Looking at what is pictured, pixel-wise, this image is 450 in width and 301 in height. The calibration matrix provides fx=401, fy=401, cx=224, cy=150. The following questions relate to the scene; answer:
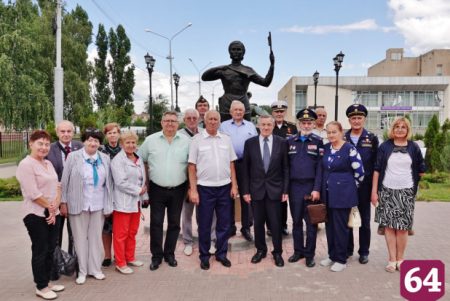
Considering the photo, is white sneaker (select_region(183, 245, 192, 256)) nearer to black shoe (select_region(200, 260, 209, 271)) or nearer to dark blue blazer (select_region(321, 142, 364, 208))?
black shoe (select_region(200, 260, 209, 271))

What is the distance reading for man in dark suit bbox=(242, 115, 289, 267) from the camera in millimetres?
4828

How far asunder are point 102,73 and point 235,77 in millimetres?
36915

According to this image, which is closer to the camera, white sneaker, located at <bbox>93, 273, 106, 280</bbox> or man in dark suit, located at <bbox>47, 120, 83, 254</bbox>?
man in dark suit, located at <bbox>47, 120, 83, 254</bbox>

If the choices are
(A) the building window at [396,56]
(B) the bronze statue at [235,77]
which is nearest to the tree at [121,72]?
(B) the bronze statue at [235,77]

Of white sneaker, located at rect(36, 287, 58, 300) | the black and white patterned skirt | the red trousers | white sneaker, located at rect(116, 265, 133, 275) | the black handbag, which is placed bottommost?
white sneaker, located at rect(36, 287, 58, 300)

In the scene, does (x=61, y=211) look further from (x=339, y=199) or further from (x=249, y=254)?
(x=339, y=199)

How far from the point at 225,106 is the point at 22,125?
20136 mm

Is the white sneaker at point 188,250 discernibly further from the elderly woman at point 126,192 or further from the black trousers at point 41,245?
the black trousers at point 41,245

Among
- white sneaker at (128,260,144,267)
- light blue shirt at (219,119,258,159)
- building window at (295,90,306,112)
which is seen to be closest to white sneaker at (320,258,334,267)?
light blue shirt at (219,119,258,159)

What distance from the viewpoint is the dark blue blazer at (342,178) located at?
4621 mm

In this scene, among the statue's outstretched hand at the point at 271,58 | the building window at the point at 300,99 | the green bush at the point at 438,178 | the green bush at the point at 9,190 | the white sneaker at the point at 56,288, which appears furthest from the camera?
the building window at the point at 300,99

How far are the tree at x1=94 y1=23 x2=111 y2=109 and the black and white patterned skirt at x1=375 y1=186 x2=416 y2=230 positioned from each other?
38408 mm

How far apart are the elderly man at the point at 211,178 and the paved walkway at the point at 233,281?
412 mm

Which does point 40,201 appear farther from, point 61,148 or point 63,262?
point 63,262
